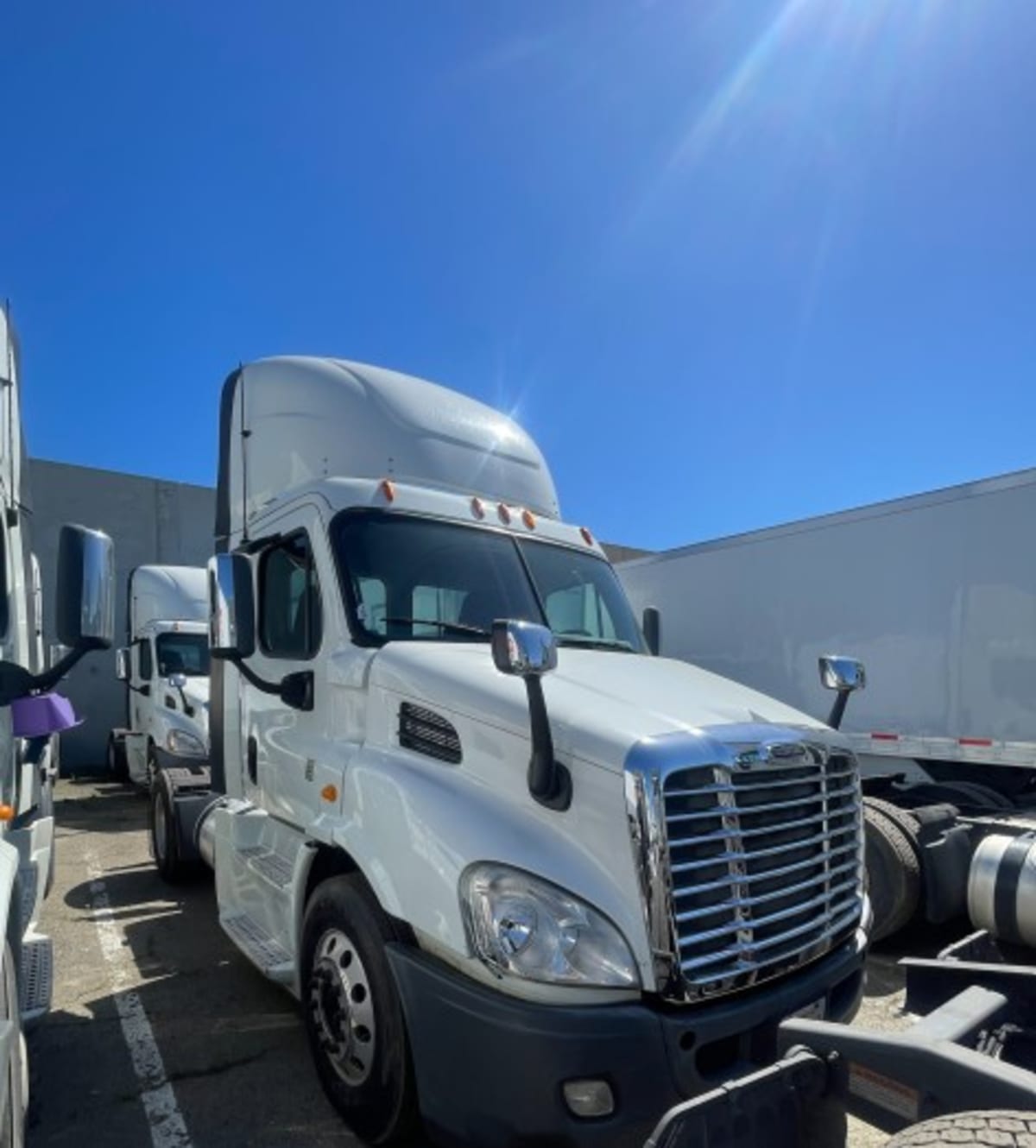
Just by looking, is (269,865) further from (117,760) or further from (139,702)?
(117,760)

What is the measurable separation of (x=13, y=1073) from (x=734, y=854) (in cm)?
235

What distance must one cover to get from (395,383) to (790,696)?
18.8 ft

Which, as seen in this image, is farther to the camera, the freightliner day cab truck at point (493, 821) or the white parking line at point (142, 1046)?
the white parking line at point (142, 1046)

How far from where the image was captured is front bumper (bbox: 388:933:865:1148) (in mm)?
2426

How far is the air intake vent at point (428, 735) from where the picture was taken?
3084mm

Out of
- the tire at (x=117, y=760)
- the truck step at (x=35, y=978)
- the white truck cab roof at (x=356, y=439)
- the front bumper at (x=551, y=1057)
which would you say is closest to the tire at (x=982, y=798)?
the white truck cab roof at (x=356, y=439)

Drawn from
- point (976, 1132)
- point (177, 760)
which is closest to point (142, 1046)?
point (976, 1132)

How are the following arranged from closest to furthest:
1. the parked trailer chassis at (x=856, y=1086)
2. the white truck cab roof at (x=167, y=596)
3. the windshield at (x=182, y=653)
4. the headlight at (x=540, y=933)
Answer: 1. the parked trailer chassis at (x=856, y=1086)
2. the headlight at (x=540, y=933)
3. the windshield at (x=182, y=653)
4. the white truck cab roof at (x=167, y=596)

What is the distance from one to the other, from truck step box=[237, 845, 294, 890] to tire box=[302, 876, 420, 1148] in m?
0.54

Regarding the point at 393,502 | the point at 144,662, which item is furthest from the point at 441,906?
the point at 144,662

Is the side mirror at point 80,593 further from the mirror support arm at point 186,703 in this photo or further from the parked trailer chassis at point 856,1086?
the mirror support arm at point 186,703

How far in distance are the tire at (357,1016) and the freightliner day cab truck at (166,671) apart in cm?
570

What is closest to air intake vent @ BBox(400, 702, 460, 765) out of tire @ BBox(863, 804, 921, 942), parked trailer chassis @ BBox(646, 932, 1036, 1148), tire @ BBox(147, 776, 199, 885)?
parked trailer chassis @ BBox(646, 932, 1036, 1148)

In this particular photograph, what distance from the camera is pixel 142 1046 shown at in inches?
162
